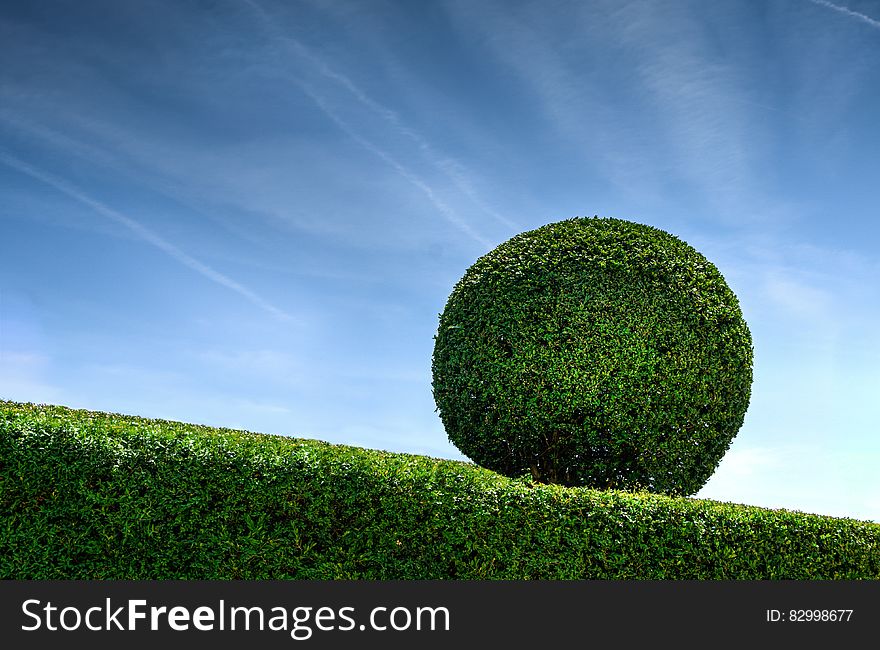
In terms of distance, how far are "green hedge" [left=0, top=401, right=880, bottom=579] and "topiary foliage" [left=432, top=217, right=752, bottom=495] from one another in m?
2.45

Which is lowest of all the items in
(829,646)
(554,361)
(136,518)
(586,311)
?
(829,646)

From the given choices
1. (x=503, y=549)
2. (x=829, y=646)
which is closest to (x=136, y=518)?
(x=503, y=549)

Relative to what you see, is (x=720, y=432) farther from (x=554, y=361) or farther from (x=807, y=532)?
(x=554, y=361)

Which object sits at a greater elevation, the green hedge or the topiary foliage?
the topiary foliage

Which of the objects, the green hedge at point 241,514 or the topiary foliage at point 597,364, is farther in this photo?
the topiary foliage at point 597,364

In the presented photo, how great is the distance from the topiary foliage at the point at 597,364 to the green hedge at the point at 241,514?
2.45 meters

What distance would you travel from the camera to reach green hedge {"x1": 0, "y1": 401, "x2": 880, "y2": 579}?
7016 mm

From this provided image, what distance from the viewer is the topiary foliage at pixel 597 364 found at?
9742 mm

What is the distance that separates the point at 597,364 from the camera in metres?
9.71

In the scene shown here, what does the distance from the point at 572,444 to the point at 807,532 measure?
293cm

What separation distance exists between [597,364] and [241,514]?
4.92 m

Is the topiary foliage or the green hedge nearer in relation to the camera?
the green hedge

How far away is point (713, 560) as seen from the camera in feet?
26.6

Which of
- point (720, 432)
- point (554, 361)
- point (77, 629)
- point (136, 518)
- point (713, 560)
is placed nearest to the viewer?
point (77, 629)
